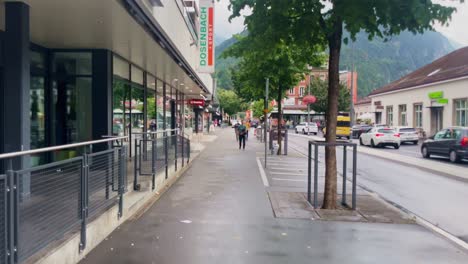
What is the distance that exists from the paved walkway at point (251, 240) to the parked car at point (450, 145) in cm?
1385

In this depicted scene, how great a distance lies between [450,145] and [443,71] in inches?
999

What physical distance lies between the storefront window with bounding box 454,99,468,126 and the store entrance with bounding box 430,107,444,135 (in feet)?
8.55

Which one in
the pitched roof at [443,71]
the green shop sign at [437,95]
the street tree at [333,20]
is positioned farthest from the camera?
the green shop sign at [437,95]

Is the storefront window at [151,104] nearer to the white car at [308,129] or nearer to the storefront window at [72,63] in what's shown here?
the storefront window at [72,63]

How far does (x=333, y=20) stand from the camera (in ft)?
28.0

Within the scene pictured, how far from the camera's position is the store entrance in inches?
1627

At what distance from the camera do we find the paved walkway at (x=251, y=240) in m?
5.66

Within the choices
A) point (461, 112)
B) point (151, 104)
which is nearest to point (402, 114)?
point (461, 112)

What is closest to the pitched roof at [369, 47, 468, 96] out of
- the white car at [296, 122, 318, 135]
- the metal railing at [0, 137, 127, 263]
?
the white car at [296, 122, 318, 135]

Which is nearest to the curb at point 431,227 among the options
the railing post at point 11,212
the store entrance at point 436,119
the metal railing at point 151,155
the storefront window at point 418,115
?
the metal railing at point 151,155

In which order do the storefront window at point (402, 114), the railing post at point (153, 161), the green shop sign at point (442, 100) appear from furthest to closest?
the storefront window at point (402, 114) → the green shop sign at point (442, 100) → the railing post at point (153, 161)

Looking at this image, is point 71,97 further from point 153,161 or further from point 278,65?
point 278,65

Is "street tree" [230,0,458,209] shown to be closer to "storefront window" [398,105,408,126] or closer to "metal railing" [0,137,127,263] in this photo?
"metal railing" [0,137,127,263]

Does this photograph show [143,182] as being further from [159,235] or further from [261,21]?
[261,21]
